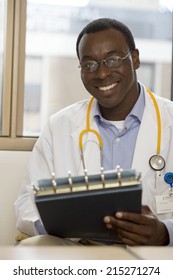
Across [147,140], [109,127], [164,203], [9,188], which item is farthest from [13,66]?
[164,203]

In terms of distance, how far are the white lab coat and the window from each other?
456mm

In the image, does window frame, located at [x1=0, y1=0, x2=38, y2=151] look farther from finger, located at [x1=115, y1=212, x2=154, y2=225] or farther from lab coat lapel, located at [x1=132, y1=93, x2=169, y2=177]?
finger, located at [x1=115, y1=212, x2=154, y2=225]

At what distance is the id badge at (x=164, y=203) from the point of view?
155cm

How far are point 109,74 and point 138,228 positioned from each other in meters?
0.67

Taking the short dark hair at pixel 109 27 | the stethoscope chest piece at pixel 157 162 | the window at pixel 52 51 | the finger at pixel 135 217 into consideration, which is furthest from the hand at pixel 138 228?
the window at pixel 52 51

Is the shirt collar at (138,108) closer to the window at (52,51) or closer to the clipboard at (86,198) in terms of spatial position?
the window at (52,51)

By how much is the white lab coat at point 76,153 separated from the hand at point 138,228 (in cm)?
17

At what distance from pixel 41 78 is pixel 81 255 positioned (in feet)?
5.52

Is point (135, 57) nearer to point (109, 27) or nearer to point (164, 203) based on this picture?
point (109, 27)

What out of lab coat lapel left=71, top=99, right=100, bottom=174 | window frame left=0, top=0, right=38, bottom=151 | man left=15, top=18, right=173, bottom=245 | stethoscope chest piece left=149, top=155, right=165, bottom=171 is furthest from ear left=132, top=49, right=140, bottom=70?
window frame left=0, top=0, right=38, bottom=151

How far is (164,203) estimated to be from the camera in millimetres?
1555

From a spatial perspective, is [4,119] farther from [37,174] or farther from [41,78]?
[37,174]
